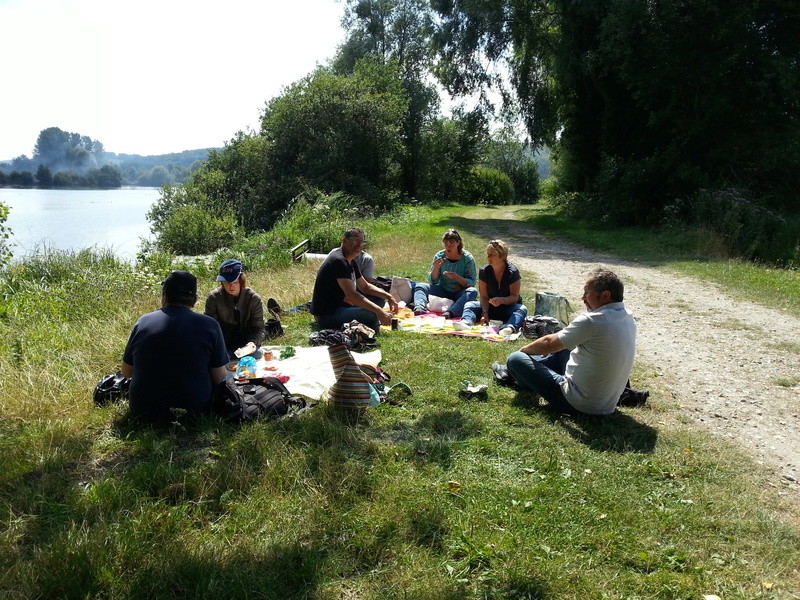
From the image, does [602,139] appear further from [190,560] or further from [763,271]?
[190,560]

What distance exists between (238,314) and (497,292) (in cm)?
356

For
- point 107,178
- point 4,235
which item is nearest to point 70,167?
point 107,178

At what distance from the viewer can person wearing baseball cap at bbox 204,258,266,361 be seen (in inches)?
263

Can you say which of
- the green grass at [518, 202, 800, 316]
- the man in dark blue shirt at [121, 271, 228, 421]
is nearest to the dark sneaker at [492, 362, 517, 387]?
the man in dark blue shirt at [121, 271, 228, 421]

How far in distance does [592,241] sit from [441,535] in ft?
56.5

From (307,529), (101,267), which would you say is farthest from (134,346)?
(101,267)

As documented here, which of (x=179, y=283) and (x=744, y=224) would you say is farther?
(x=744, y=224)

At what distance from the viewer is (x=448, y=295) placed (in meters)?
9.44

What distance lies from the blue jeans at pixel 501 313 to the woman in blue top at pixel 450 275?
0.55 meters

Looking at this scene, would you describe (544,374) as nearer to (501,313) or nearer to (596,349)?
(596,349)

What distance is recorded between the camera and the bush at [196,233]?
22766 mm

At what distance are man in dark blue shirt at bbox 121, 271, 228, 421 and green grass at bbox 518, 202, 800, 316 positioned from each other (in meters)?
9.10

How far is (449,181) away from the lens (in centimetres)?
4206

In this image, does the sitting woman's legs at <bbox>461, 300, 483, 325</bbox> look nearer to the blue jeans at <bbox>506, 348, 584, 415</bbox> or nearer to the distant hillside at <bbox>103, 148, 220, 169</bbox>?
the blue jeans at <bbox>506, 348, 584, 415</bbox>
